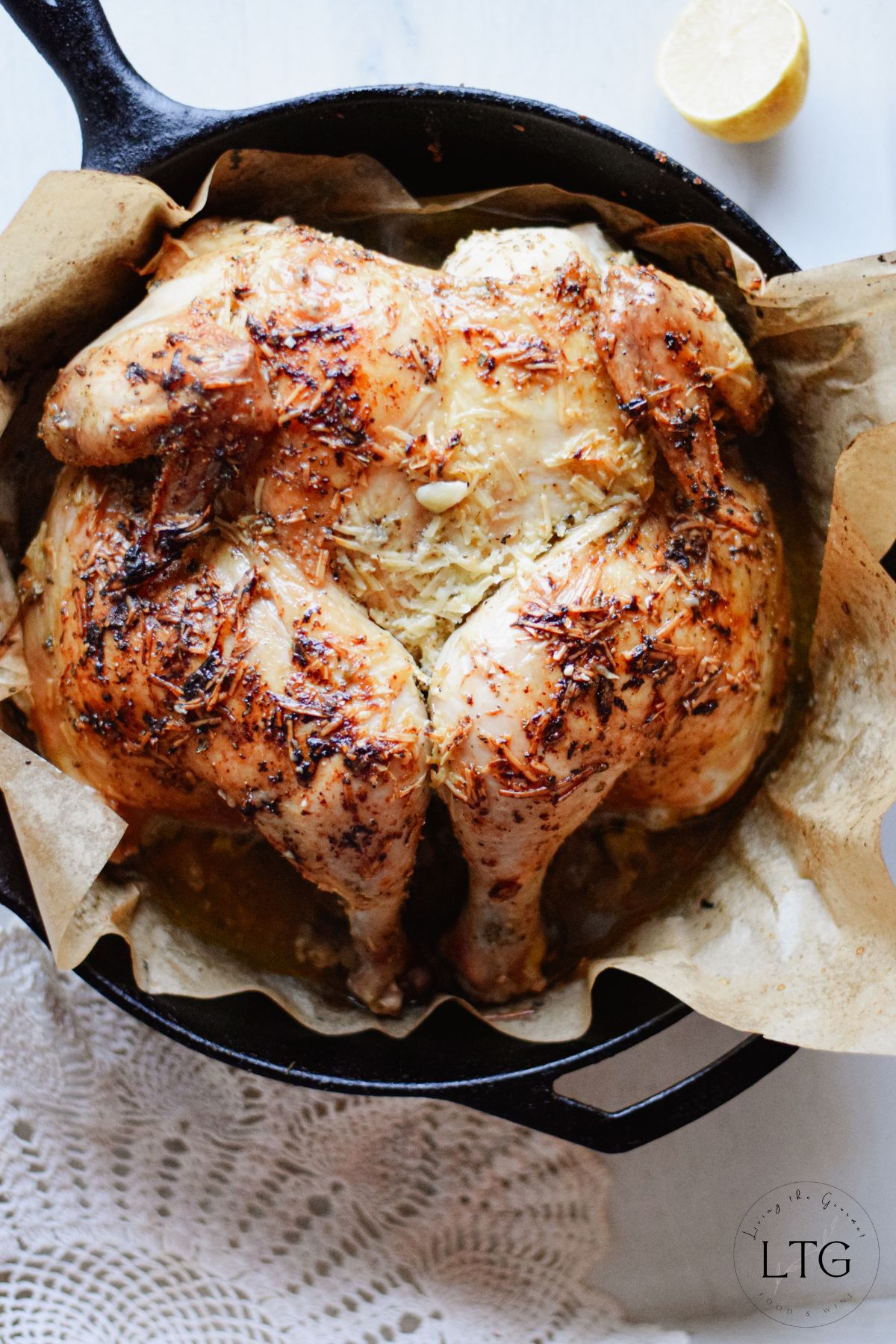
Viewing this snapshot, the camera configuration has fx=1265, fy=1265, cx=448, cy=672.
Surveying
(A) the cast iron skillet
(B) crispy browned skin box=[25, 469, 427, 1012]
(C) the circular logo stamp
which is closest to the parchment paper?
(A) the cast iron skillet

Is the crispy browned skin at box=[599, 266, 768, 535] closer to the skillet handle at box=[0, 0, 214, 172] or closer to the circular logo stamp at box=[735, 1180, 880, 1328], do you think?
the skillet handle at box=[0, 0, 214, 172]

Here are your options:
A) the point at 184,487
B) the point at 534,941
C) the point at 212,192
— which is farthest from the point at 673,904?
the point at 212,192

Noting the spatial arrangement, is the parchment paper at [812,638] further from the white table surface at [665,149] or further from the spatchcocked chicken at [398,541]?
the white table surface at [665,149]

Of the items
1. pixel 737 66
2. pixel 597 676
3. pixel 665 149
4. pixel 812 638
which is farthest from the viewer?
pixel 665 149

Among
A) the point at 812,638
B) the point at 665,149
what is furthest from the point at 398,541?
the point at 665,149

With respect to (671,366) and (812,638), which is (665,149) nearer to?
(671,366)

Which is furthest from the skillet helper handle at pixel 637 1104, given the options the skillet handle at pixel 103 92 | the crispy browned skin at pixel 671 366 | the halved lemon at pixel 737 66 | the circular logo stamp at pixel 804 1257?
the halved lemon at pixel 737 66
